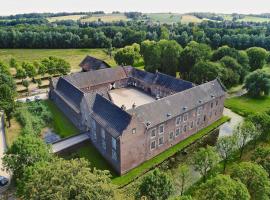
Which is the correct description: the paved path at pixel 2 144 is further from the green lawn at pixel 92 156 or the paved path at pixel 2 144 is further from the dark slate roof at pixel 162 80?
the dark slate roof at pixel 162 80

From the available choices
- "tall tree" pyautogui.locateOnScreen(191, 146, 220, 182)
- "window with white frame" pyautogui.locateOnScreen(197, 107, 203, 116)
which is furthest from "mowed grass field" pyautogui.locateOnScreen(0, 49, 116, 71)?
"tall tree" pyautogui.locateOnScreen(191, 146, 220, 182)

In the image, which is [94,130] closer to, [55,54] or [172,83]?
[172,83]

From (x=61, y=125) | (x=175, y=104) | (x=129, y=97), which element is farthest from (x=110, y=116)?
(x=129, y=97)

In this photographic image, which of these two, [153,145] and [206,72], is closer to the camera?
[153,145]

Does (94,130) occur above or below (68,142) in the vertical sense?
above

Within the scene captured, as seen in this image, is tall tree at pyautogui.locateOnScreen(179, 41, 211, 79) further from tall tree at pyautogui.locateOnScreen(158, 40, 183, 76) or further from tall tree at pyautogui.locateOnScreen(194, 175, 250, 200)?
tall tree at pyautogui.locateOnScreen(194, 175, 250, 200)

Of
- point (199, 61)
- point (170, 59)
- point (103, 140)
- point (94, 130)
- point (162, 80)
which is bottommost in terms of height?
point (103, 140)

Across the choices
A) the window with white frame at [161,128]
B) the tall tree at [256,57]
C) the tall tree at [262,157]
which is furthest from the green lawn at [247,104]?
the tall tree at [262,157]
